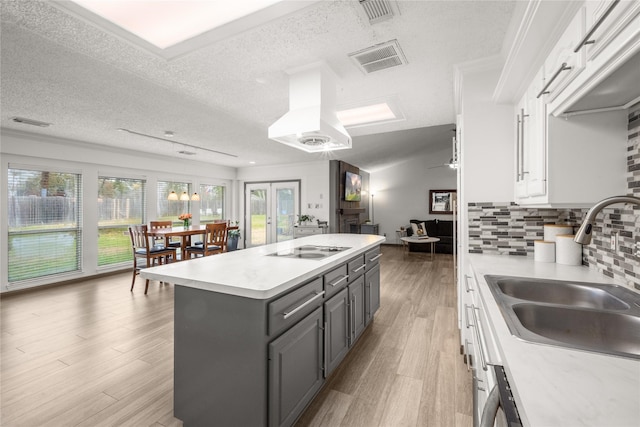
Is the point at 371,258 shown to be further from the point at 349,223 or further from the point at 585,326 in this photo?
the point at 349,223

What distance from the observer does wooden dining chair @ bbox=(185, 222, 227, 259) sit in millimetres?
4598

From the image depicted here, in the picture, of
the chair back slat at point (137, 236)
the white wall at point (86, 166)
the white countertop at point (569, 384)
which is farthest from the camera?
the chair back slat at point (137, 236)

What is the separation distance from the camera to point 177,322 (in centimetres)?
153

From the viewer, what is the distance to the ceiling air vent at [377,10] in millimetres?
1526

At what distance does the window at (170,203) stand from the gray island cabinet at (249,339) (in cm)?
505

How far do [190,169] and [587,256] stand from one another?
22.9 ft

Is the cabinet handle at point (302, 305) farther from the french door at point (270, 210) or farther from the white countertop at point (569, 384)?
the french door at point (270, 210)

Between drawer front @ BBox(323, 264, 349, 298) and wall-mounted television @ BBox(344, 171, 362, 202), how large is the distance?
5.44 m

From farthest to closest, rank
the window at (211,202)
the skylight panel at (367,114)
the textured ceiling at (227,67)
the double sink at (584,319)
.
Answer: the window at (211,202) < the skylight panel at (367,114) < the textured ceiling at (227,67) < the double sink at (584,319)

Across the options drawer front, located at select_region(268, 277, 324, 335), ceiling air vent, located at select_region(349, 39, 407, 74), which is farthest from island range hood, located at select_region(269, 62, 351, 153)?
drawer front, located at select_region(268, 277, 324, 335)

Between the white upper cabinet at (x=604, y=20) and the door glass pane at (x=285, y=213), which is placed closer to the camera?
the white upper cabinet at (x=604, y=20)

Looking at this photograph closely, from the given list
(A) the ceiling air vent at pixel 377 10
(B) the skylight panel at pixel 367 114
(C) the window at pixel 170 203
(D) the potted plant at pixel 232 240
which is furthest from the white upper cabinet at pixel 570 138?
(D) the potted plant at pixel 232 240

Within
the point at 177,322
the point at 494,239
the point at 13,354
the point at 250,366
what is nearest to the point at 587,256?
the point at 494,239

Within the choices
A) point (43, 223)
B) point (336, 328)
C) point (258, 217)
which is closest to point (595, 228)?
point (336, 328)
